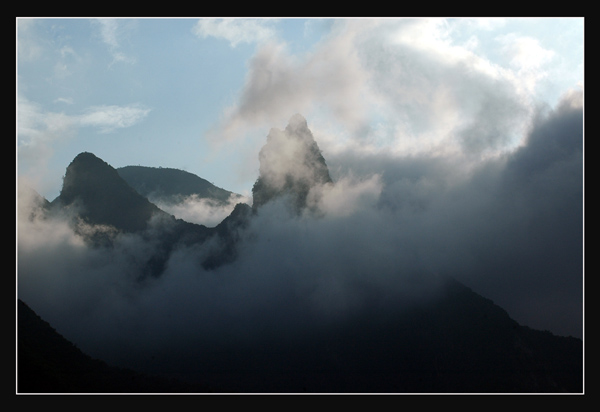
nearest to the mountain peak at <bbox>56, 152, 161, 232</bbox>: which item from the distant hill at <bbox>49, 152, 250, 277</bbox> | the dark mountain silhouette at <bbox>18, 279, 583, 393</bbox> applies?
the distant hill at <bbox>49, 152, 250, 277</bbox>

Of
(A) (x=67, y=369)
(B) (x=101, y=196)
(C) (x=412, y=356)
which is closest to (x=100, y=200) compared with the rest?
(B) (x=101, y=196)

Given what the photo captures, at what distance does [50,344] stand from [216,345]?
8451cm

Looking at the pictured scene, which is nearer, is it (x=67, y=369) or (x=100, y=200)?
(x=67, y=369)

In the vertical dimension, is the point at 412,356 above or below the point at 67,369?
below

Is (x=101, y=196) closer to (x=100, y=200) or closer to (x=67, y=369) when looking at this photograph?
(x=100, y=200)

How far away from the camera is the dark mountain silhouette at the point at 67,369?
8131 centimetres

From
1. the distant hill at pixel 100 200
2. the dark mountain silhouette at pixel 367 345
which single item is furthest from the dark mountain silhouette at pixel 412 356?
the distant hill at pixel 100 200

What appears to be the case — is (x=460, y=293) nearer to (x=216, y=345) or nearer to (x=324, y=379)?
(x=324, y=379)

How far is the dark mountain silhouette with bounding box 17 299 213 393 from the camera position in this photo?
81.3m

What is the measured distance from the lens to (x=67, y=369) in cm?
9025

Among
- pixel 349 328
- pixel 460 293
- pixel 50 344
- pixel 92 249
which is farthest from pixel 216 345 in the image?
pixel 460 293

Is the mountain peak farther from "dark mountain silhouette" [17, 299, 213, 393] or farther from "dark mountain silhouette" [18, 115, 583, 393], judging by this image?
"dark mountain silhouette" [17, 299, 213, 393]

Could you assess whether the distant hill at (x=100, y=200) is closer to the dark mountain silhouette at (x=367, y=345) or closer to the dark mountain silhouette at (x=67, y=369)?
the dark mountain silhouette at (x=367, y=345)

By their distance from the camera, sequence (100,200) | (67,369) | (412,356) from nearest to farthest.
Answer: (67,369) < (412,356) < (100,200)
